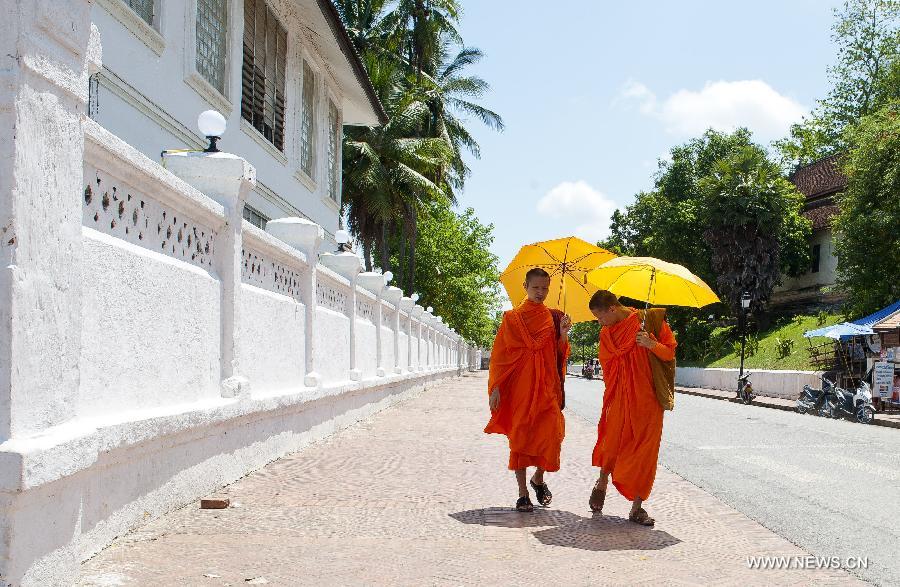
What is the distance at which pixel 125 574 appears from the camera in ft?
14.2

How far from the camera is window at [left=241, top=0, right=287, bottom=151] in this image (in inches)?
534

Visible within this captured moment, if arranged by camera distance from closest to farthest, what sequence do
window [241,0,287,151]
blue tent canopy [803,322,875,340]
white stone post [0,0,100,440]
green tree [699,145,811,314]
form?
white stone post [0,0,100,440]
window [241,0,287,151]
blue tent canopy [803,322,875,340]
green tree [699,145,811,314]

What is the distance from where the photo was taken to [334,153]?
835 inches

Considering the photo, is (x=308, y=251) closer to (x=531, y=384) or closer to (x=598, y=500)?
(x=531, y=384)

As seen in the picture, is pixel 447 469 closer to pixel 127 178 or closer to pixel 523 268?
pixel 523 268

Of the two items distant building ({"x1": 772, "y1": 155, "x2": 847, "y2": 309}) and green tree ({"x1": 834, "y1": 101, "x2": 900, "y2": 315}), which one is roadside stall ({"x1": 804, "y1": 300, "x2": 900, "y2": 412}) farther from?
distant building ({"x1": 772, "y1": 155, "x2": 847, "y2": 309})

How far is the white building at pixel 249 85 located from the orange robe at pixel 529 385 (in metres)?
5.01

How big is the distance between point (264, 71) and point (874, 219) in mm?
22720

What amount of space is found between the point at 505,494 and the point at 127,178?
410 centimetres

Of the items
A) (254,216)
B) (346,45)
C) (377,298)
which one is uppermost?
(346,45)

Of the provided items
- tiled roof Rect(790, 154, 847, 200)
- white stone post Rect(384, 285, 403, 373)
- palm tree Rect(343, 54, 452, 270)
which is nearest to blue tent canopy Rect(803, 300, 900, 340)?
white stone post Rect(384, 285, 403, 373)

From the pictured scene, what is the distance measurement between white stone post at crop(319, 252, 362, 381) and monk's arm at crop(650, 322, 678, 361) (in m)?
7.01

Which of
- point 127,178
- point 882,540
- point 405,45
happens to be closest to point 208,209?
point 127,178

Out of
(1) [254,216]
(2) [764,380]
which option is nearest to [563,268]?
(1) [254,216]
